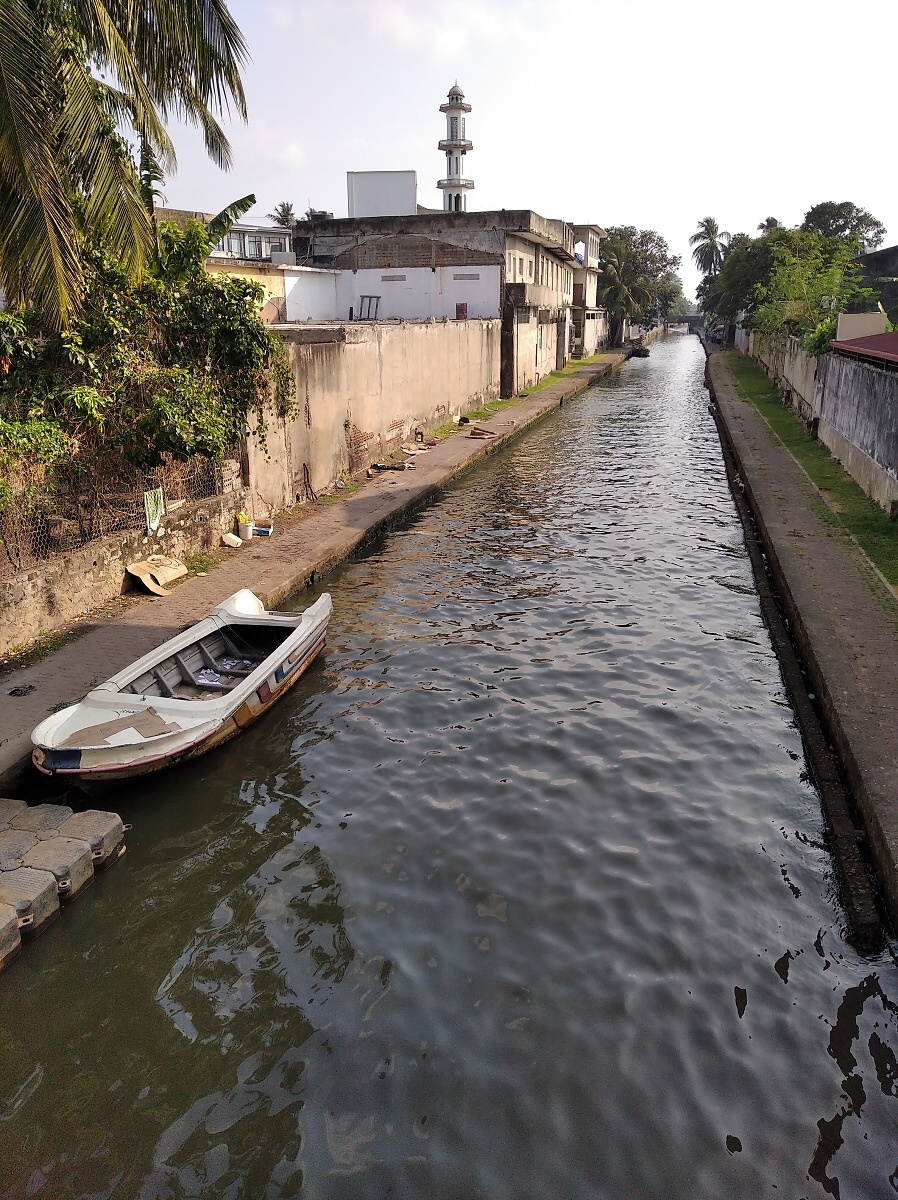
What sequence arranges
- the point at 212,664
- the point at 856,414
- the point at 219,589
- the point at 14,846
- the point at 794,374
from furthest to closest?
the point at 794,374 → the point at 856,414 → the point at 219,589 → the point at 212,664 → the point at 14,846

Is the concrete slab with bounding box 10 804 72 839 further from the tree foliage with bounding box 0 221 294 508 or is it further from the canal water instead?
the tree foliage with bounding box 0 221 294 508

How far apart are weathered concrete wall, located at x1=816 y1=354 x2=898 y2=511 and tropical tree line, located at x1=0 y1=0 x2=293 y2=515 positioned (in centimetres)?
980

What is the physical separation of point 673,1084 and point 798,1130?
0.63 meters

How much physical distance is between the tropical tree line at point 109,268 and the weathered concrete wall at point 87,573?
2.76 feet

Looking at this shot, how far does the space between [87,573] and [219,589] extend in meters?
1.66

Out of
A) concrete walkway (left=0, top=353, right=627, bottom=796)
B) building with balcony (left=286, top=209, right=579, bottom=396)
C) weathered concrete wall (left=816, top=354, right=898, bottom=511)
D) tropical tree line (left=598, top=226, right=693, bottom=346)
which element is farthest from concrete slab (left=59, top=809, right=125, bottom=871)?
tropical tree line (left=598, top=226, right=693, bottom=346)

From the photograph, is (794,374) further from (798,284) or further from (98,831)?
(98,831)

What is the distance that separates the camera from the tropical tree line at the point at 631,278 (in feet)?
232

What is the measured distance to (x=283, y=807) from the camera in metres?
7.48

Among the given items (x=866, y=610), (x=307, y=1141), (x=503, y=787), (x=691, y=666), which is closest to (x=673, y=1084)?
(x=307, y=1141)

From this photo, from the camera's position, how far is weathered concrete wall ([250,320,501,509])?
1549 centimetres

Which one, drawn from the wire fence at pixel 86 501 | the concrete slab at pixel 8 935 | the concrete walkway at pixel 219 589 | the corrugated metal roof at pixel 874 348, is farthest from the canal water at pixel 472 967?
the corrugated metal roof at pixel 874 348

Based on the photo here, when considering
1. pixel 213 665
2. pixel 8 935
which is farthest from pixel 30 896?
pixel 213 665

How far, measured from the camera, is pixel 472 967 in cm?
560
